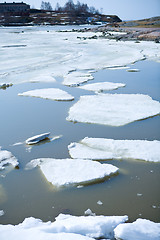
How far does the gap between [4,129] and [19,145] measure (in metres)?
0.69

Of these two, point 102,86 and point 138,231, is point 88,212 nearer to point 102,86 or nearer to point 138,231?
point 138,231

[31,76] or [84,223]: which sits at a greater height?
[31,76]

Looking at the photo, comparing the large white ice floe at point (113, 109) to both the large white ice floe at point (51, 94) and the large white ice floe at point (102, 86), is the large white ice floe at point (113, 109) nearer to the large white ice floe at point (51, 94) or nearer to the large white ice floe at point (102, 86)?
the large white ice floe at point (51, 94)

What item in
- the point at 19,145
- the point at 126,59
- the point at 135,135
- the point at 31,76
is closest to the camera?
the point at 19,145

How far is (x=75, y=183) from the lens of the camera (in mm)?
2480

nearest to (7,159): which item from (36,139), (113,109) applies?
(36,139)

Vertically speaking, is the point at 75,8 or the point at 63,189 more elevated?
the point at 75,8

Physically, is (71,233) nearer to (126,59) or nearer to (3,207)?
(3,207)

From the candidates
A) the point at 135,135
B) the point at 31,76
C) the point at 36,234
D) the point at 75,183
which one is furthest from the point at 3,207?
the point at 31,76

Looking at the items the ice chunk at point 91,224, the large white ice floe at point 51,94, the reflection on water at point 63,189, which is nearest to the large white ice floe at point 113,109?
the reflection on water at point 63,189

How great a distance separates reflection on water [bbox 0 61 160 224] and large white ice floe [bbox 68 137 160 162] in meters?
0.11

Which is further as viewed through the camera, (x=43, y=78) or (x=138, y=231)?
(x=43, y=78)

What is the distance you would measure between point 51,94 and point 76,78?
1797 mm

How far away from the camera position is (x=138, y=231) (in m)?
1.83
